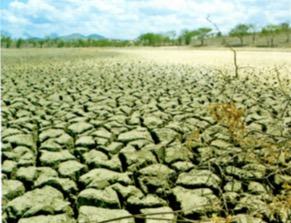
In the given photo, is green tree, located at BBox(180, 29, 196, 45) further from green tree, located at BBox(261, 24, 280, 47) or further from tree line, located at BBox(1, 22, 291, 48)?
green tree, located at BBox(261, 24, 280, 47)

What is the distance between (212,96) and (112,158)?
11.7ft

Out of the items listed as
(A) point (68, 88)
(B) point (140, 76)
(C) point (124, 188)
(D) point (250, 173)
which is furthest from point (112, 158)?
(B) point (140, 76)

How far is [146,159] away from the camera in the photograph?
3.89 m

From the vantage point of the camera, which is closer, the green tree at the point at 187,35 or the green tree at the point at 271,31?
the green tree at the point at 271,31

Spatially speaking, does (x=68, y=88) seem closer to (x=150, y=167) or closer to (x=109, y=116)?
(x=109, y=116)

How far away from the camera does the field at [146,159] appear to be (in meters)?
2.74

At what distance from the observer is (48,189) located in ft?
10.6

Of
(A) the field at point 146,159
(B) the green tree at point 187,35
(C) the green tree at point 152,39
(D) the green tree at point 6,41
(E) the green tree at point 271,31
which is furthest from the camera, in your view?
(C) the green tree at point 152,39

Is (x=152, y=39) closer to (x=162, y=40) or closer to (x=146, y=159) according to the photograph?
(x=162, y=40)

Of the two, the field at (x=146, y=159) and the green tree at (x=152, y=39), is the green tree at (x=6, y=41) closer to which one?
the green tree at (x=152, y=39)

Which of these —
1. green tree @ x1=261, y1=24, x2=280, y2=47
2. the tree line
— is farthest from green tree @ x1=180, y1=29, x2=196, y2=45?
green tree @ x1=261, y1=24, x2=280, y2=47

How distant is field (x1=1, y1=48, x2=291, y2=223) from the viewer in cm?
274

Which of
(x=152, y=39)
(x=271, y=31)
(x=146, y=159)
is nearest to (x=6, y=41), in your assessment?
(x=152, y=39)

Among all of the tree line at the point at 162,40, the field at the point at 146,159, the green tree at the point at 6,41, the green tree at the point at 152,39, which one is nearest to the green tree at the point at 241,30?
the tree line at the point at 162,40
